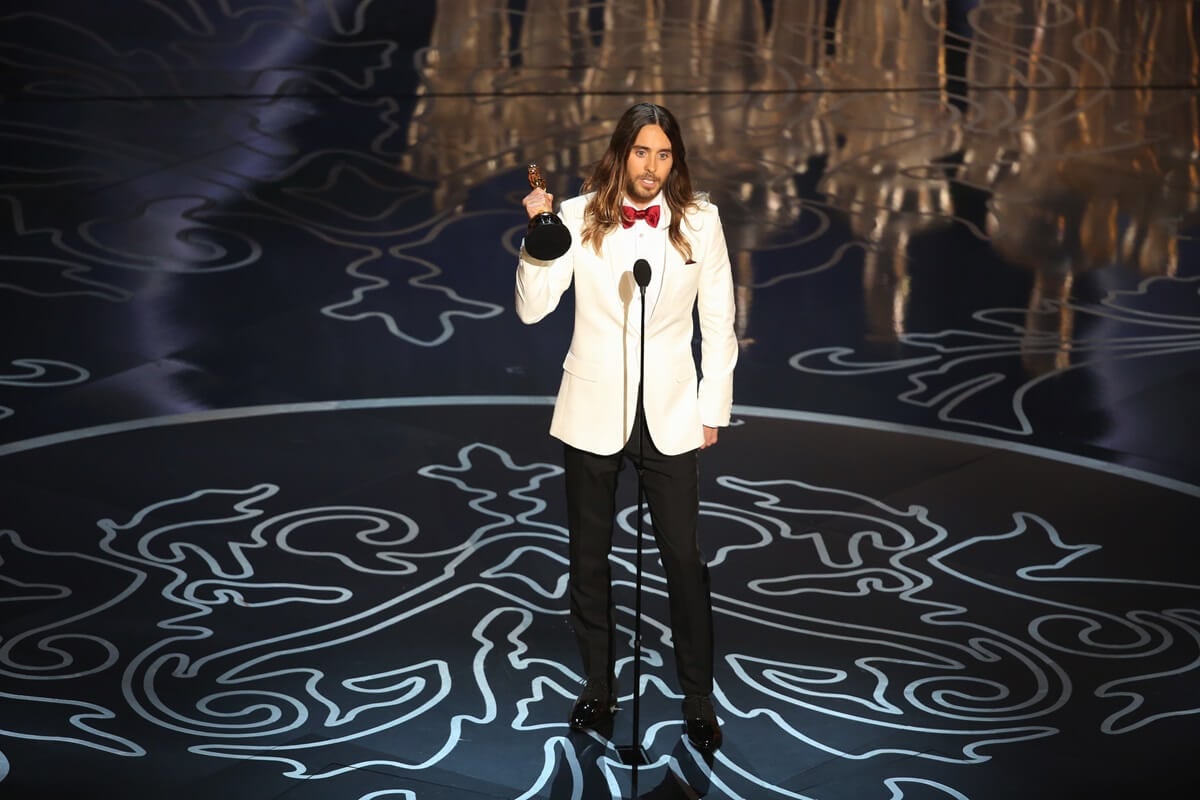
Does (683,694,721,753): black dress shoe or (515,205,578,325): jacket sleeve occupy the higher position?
(515,205,578,325): jacket sleeve

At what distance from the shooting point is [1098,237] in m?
8.44

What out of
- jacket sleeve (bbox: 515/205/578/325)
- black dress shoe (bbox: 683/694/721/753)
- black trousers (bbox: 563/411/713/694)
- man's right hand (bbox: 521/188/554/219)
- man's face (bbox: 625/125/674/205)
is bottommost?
black dress shoe (bbox: 683/694/721/753)

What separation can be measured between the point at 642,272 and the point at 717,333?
14.7 inches

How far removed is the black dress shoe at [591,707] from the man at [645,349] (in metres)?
0.17

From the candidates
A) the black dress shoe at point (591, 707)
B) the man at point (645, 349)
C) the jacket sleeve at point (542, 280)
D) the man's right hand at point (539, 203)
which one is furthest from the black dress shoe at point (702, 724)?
the man's right hand at point (539, 203)

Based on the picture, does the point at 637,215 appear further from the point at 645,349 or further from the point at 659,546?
the point at 659,546

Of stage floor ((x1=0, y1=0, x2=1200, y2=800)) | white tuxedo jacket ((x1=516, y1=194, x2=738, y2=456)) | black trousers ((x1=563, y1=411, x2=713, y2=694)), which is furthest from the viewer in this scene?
stage floor ((x1=0, y1=0, x2=1200, y2=800))

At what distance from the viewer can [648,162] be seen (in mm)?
3432

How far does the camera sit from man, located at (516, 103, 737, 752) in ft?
11.4

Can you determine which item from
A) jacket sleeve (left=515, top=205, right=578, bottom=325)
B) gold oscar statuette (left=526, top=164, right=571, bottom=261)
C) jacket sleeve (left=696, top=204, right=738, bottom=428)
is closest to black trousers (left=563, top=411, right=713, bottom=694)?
jacket sleeve (left=696, top=204, right=738, bottom=428)

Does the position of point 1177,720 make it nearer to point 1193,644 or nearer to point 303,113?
point 1193,644

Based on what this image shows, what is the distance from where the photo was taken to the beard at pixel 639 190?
3.45 meters

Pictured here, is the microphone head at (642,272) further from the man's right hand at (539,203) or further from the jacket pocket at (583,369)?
the jacket pocket at (583,369)

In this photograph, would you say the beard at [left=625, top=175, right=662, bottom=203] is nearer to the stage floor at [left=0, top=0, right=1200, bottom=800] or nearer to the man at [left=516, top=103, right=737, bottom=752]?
the man at [left=516, top=103, right=737, bottom=752]
